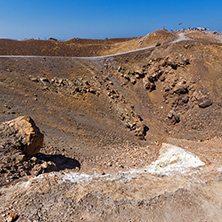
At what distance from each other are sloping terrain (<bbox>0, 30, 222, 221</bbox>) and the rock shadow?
143 millimetres

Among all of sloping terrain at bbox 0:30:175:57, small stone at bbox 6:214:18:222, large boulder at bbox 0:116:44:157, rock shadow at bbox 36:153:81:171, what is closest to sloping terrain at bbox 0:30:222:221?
rock shadow at bbox 36:153:81:171

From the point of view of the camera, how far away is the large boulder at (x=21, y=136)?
9.94 m

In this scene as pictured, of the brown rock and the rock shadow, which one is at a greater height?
the brown rock

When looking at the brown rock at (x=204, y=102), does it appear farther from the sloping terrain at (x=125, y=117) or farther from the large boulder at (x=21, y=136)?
the large boulder at (x=21, y=136)

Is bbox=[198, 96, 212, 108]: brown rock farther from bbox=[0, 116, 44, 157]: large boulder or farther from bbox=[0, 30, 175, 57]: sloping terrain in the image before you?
bbox=[0, 116, 44, 157]: large boulder

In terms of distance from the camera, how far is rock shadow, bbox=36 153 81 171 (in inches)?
488

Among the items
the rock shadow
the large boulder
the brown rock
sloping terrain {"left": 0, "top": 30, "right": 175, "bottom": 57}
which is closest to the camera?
the large boulder

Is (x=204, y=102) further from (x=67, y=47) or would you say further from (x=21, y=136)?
(x=67, y=47)

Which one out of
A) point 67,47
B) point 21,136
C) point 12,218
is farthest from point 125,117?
point 67,47

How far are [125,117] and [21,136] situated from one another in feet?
54.1

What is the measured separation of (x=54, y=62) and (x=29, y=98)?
1305 cm

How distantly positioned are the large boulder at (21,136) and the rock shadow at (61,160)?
1629 mm

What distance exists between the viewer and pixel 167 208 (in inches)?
293

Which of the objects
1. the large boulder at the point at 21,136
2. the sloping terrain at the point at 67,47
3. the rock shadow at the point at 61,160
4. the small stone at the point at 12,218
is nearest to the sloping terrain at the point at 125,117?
the rock shadow at the point at 61,160
